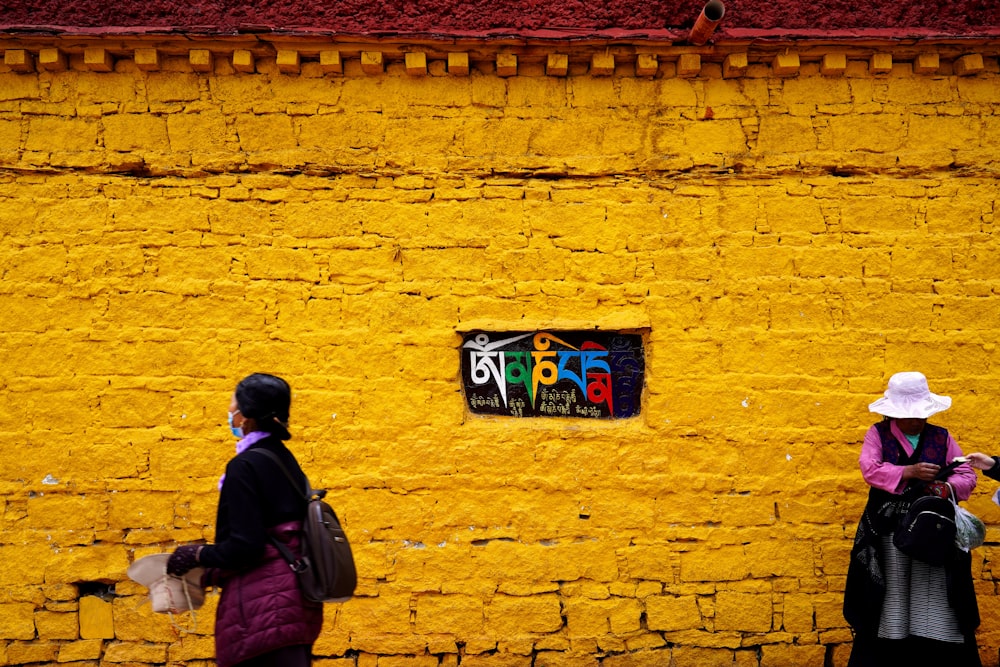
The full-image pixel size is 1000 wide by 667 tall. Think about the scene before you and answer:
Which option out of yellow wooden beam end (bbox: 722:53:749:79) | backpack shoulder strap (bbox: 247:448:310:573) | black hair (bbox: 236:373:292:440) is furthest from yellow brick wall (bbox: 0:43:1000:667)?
backpack shoulder strap (bbox: 247:448:310:573)

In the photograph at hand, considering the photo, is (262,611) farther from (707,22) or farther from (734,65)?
(734,65)

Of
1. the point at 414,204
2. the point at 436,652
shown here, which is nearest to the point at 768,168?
the point at 414,204

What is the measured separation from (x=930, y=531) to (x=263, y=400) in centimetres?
305

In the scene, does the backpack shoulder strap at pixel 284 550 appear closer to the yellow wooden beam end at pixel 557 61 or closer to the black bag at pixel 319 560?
the black bag at pixel 319 560

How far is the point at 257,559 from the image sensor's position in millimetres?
3420

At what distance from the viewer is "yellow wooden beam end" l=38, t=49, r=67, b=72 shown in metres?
5.10

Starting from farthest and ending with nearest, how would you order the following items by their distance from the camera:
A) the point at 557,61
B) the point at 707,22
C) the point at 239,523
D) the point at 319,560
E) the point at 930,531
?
the point at 557,61 → the point at 707,22 → the point at 930,531 → the point at 319,560 → the point at 239,523

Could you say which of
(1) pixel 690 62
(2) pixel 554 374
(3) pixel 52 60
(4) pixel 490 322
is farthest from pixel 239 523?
(1) pixel 690 62

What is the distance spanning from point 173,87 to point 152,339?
1417mm

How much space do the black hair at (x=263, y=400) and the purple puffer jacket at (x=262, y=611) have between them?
16.2 inches

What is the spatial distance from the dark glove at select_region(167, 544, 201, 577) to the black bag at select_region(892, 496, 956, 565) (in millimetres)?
3159

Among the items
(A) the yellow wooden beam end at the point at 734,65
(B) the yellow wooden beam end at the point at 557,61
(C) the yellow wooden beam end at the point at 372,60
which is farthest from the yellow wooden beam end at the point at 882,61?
(C) the yellow wooden beam end at the point at 372,60

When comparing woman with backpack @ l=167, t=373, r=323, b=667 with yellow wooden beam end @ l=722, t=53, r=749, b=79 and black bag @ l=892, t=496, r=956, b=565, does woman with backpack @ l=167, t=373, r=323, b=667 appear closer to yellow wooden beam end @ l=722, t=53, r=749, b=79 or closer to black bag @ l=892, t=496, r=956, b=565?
black bag @ l=892, t=496, r=956, b=565

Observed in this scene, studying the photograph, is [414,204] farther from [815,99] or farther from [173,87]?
[815,99]
